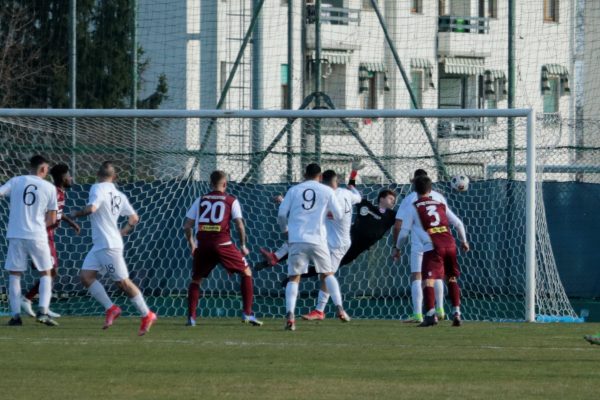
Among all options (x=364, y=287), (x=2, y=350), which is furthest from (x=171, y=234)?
(x=2, y=350)

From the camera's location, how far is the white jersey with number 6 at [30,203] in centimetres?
1578

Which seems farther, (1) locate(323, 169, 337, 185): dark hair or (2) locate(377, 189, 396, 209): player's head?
(2) locate(377, 189, 396, 209): player's head

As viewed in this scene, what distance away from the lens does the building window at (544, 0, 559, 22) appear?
24.4 meters

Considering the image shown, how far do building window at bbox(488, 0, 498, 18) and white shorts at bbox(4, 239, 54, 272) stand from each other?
706 inches

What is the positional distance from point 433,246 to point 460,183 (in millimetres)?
3716

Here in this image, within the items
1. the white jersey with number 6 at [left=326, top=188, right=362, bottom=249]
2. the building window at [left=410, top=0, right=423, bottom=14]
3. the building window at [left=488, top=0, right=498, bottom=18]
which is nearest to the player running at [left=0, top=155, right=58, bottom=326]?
the white jersey with number 6 at [left=326, top=188, right=362, bottom=249]

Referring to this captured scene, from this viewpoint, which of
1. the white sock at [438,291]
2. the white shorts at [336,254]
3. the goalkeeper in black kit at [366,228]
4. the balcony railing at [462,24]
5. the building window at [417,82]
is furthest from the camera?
the building window at [417,82]

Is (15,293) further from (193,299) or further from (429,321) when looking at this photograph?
(429,321)

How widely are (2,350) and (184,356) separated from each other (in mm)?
1756

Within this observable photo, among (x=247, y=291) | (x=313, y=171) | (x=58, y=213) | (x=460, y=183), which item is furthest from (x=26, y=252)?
(x=460, y=183)

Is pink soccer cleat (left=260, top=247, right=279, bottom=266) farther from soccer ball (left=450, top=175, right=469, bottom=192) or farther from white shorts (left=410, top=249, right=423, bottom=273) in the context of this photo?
soccer ball (left=450, top=175, right=469, bottom=192)

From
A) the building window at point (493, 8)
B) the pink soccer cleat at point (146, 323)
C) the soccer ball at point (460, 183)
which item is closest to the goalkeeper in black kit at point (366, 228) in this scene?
the soccer ball at point (460, 183)

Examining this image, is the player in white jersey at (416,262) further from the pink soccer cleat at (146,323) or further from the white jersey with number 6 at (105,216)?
the pink soccer cleat at (146,323)

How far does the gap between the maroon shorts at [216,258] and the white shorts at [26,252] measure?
1805mm
